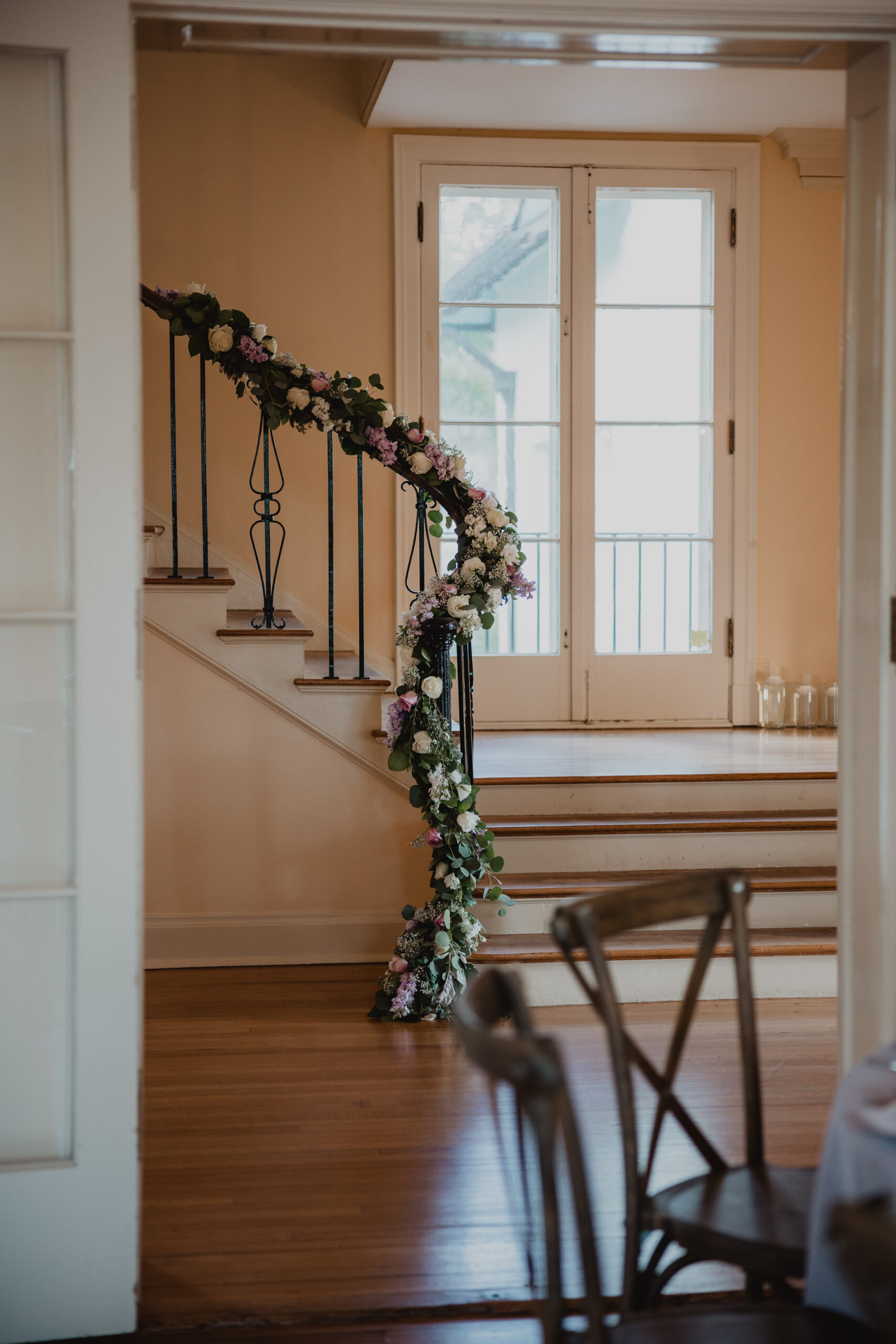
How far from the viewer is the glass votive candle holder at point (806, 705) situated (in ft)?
18.2

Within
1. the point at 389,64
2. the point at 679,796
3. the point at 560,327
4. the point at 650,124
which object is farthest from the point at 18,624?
the point at 650,124

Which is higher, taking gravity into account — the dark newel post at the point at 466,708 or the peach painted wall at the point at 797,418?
the peach painted wall at the point at 797,418

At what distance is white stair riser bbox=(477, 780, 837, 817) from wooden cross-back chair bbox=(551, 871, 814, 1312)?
231cm

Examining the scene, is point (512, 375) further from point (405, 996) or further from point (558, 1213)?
point (558, 1213)

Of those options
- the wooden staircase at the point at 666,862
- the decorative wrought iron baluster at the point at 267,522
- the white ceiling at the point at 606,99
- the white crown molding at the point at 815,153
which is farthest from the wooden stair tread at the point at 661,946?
the white crown molding at the point at 815,153

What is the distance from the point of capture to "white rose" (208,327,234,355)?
3.44 meters

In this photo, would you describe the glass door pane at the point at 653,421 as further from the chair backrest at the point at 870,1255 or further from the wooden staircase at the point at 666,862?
the chair backrest at the point at 870,1255

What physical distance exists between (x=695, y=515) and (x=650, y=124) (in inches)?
70.7

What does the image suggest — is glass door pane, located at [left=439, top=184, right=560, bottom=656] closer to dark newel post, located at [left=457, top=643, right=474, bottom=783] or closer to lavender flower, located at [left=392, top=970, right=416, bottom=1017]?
dark newel post, located at [left=457, top=643, right=474, bottom=783]

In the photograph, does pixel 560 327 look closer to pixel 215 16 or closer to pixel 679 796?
pixel 679 796

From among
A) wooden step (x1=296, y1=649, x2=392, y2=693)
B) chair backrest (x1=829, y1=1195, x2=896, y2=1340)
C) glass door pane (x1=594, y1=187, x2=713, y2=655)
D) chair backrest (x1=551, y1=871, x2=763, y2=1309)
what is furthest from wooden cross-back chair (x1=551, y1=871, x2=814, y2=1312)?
glass door pane (x1=594, y1=187, x2=713, y2=655)

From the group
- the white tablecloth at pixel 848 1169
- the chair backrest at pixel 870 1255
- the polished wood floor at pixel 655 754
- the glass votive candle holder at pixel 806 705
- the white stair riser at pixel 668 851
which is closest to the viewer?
the chair backrest at pixel 870 1255

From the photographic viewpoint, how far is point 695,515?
5523 mm

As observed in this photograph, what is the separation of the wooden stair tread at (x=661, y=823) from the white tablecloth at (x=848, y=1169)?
2.49 meters
